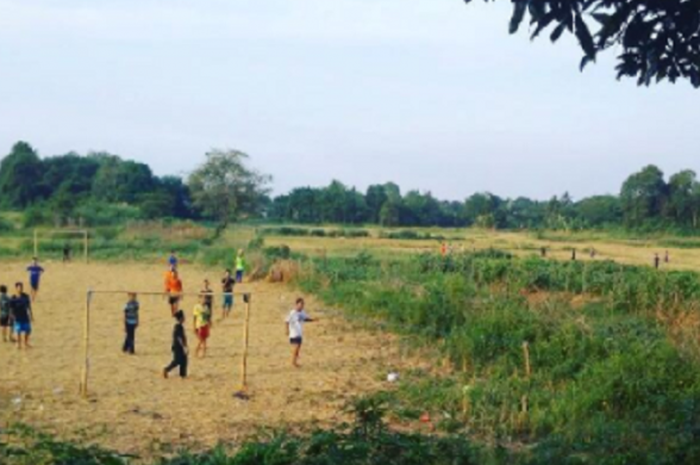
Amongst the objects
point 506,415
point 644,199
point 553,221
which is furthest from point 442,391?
point 553,221

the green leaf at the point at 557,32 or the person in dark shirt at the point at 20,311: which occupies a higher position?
the green leaf at the point at 557,32

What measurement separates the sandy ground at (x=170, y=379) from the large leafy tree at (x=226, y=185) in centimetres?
3960

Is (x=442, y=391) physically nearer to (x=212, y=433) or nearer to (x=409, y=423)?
(x=409, y=423)

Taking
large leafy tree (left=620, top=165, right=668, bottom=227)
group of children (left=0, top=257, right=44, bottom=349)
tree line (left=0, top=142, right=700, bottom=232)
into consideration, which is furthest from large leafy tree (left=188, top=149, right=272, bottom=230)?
group of children (left=0, top=257, right=44, bottom=349)

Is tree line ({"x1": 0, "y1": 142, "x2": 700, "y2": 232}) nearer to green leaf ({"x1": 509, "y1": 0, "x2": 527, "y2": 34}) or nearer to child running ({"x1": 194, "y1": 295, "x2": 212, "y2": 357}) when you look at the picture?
child running ({"x1": 194, "y1": 295, "x2": 212, "y2": 357})

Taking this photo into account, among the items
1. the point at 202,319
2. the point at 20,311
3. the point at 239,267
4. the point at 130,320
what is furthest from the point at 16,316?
the point at 239,267

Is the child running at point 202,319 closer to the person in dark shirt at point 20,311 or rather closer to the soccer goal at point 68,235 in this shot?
the person in dark shirt at point 20,311

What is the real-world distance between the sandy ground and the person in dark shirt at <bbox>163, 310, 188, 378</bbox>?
26 centimetres

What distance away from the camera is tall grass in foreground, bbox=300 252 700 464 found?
34.7 feet

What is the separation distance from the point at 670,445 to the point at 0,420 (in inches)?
350

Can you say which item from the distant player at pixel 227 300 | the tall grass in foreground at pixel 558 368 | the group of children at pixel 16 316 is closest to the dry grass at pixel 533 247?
the distant player at pixel 227 300

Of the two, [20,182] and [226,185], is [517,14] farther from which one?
[20,182]

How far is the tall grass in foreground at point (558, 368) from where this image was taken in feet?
34.7

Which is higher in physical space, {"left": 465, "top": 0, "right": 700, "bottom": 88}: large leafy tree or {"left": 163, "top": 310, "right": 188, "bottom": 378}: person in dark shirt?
{"left": 465, "top": 0, "right": 700, "bottom": 88}: large leafy tree
